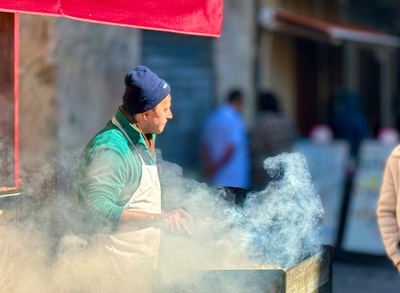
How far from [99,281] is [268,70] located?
9.27m

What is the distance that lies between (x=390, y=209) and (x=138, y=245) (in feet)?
5.03

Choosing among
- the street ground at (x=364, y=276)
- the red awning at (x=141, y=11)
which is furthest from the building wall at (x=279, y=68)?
the red awning at (x=141, y=11)

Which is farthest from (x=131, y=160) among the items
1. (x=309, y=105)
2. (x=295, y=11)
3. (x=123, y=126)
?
(x=309, y=105)

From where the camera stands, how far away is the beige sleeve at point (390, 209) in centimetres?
477

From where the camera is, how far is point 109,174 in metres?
3.70

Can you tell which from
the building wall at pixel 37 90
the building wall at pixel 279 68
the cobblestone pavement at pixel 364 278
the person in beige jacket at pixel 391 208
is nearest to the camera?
the person in beige jacket at pixel 391 208

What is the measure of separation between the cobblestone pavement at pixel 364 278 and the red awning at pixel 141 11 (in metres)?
4.18

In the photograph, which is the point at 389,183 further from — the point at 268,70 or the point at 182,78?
the point at 268,70

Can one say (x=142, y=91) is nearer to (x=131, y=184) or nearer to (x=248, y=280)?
(x=131, y=184)

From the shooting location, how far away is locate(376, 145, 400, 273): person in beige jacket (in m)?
4.76

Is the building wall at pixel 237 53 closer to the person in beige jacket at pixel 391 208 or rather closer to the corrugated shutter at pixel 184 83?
the corrugated shutter at pixel 184 83

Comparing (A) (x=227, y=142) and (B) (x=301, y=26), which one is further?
(B) (x=301, y=26)

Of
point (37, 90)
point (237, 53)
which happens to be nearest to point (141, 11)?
point (37, 90)

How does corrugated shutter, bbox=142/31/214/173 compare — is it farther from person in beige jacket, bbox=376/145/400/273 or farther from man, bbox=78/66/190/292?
man, bbox=78/66/190/292
